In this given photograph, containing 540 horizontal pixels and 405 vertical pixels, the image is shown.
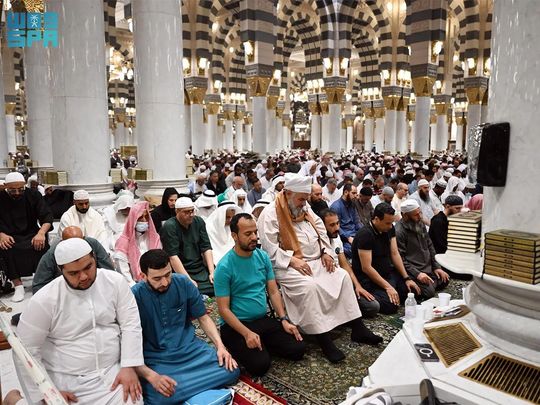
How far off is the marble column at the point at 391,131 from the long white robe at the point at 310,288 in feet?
51.0

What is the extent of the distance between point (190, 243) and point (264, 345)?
5.22 feet

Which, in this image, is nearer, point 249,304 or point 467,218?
point 467,218

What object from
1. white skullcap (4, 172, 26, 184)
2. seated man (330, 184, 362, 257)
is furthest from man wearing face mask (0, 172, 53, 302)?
seated man (330, 184, 362, 257)

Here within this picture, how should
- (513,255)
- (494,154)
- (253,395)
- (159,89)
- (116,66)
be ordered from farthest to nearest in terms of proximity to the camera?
(116,66), (159,89), (253,395), (494,154), (513,255)

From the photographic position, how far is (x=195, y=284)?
142 inches

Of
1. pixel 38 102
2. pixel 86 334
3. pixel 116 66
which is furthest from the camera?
pixel 116 66

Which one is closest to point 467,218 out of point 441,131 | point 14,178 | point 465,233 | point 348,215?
point 465,233

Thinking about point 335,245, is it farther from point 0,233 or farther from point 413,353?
point 0,233

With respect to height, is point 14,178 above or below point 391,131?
below

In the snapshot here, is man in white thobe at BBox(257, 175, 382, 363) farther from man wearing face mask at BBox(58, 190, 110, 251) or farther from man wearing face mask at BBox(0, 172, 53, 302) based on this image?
man wearing face mask at BBox(0, 172, 53, 302)

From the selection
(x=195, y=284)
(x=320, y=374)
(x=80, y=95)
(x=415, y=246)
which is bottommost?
(x=320, y=374)

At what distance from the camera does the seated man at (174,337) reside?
2436mm

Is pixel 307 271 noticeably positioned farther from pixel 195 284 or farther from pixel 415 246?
pixel 415 246

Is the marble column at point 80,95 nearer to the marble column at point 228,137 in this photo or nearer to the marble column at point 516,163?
the marble column at point 516,163
